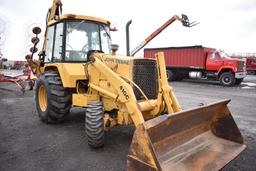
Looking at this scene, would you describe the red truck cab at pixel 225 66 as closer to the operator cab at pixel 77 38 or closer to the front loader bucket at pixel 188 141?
the operator cab at pixel 77 38

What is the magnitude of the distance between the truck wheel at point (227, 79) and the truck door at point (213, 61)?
652mm

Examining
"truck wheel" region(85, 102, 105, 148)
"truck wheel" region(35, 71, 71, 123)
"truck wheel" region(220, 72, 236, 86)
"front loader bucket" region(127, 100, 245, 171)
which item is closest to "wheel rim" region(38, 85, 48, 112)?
"truck wheel" region(35, 71, 71, 123)

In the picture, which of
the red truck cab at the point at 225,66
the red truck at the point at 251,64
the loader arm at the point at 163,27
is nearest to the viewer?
the loader arm at the point at 163,27

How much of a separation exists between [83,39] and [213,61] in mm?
13730

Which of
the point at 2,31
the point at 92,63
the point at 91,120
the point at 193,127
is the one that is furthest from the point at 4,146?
the point at 2,31

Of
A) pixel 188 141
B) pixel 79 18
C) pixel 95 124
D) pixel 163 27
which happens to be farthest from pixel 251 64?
pixel 95 124

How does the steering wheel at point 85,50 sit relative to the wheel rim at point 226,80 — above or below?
above

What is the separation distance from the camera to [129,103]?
3902 mm

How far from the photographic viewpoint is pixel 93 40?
227 inches

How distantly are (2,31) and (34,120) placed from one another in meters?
24.7

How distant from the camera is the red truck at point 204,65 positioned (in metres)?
16.8

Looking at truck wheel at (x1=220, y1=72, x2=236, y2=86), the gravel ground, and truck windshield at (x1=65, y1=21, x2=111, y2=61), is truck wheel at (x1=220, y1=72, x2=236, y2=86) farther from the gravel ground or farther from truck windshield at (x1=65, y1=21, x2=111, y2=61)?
truck windshield at (x1=65, y1=21, x2=111, y2=61)

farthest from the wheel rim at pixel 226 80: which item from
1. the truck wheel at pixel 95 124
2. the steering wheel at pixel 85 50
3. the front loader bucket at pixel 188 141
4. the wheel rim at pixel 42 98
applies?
the truck wheel at pixel 95 124

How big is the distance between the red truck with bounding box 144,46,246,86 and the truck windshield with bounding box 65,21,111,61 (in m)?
13.1
